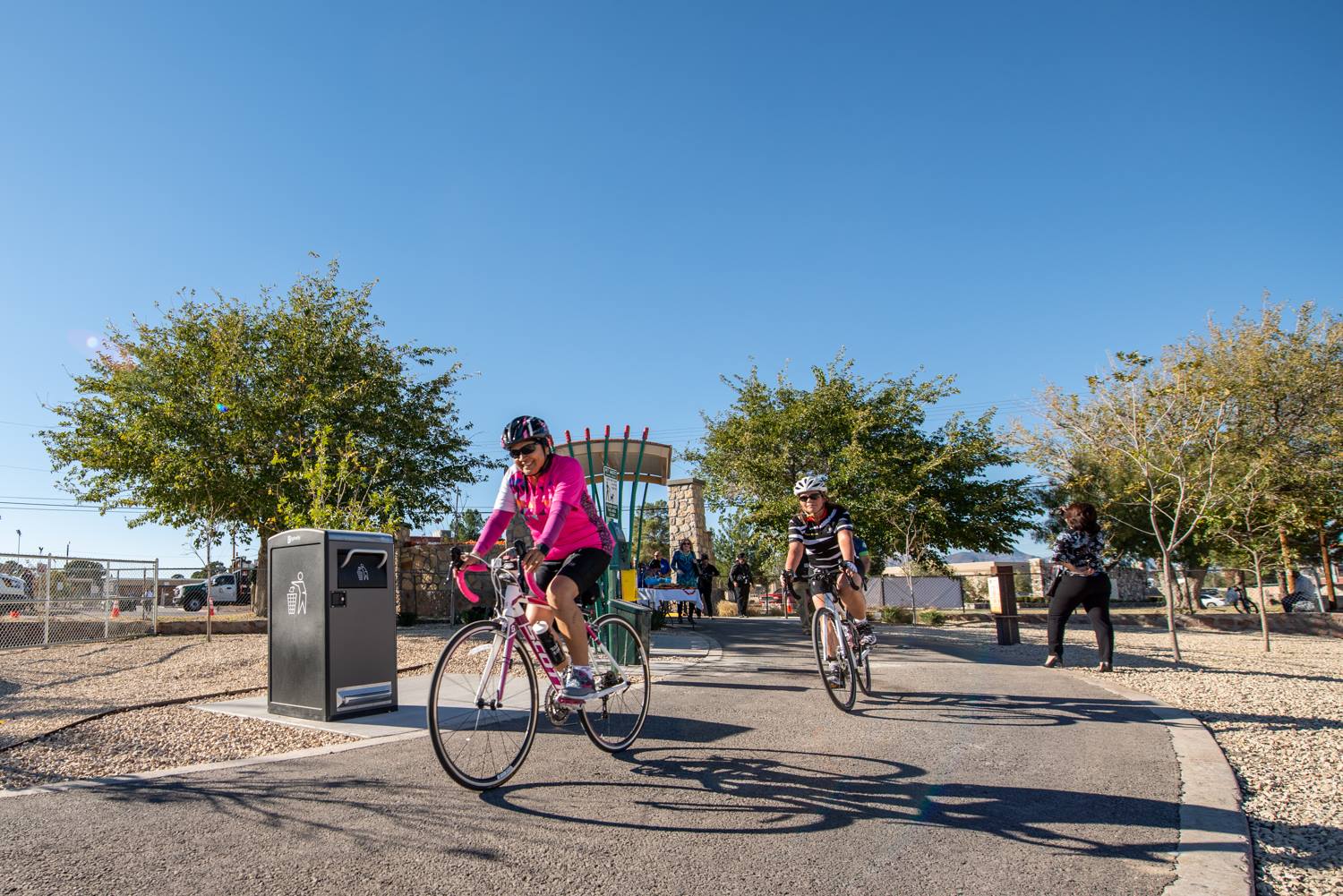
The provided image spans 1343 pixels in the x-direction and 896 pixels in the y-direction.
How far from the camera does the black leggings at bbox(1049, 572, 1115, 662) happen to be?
851 centimetres

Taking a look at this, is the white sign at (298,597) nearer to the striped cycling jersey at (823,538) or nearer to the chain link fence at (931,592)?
the striped cycling jersey at (823,538)

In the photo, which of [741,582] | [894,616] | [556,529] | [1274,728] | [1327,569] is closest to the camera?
[556,529]

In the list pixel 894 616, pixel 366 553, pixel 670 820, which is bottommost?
pixel 894 616

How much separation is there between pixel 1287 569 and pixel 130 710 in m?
25.1

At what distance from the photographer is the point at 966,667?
29.8ft

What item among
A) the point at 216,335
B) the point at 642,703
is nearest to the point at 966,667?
the point at 642,703

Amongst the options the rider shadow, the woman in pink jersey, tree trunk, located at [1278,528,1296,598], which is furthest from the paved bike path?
tree trunk, located at [1278,528,1296,598]

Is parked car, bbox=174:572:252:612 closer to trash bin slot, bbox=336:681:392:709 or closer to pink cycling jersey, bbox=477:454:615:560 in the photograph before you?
trash bin slot, bbox=336:681:392:709

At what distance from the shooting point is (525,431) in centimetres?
452

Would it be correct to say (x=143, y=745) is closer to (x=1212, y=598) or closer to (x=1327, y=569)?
(x=1327, y=569)

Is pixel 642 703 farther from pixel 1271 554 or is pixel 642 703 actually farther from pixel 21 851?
pixel 1271 554

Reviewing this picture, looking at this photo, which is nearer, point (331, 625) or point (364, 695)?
point (331, 625)

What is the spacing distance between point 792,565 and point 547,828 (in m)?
3.49

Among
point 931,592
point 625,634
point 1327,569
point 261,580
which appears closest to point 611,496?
point 625,634
